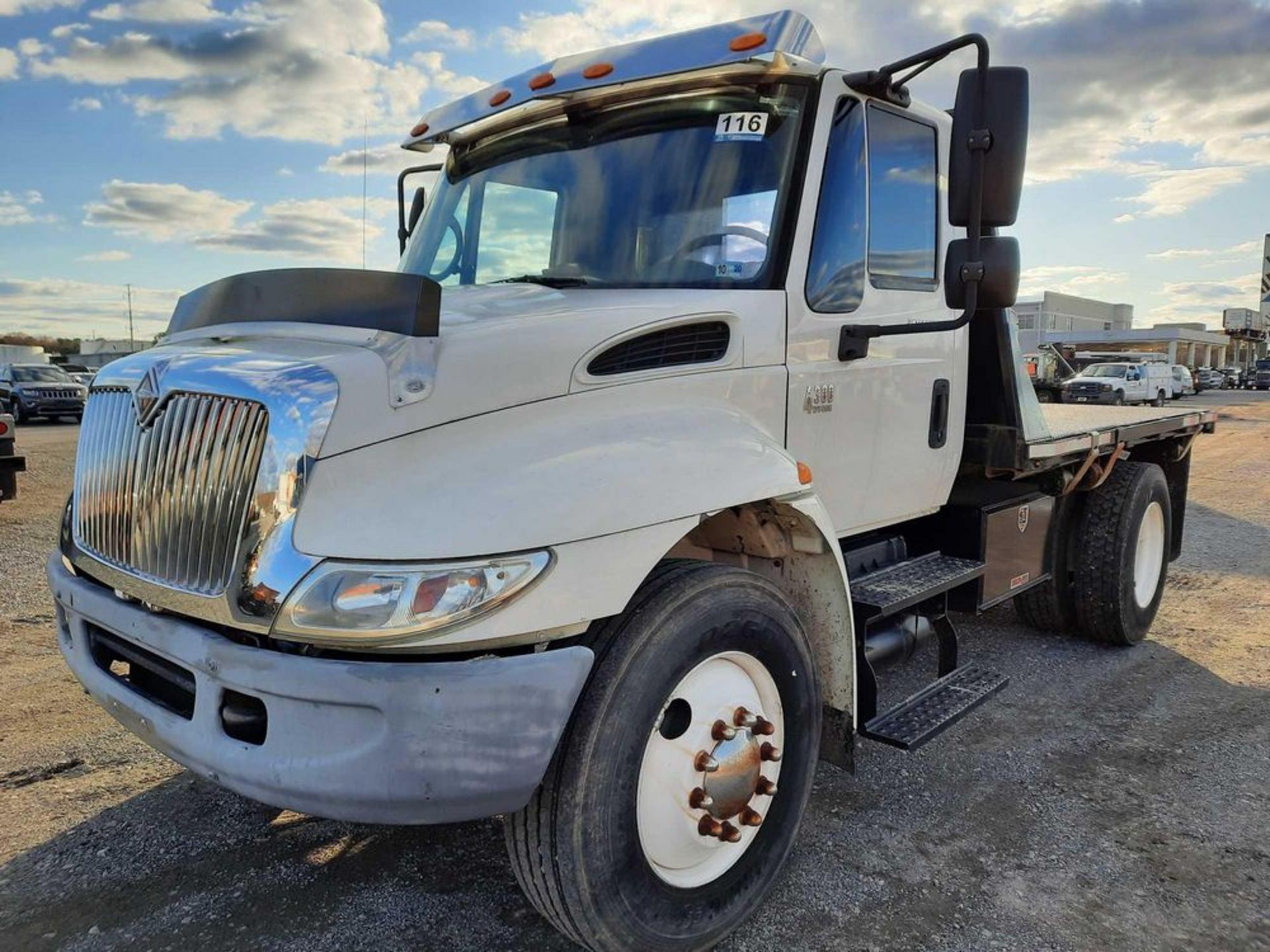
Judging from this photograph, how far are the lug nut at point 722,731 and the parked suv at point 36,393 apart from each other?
90.2ft

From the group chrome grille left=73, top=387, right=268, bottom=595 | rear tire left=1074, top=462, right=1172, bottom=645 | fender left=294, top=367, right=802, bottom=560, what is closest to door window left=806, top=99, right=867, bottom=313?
fender left=294, top=367, right=802, bottom=560

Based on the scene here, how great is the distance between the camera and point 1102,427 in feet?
17.2

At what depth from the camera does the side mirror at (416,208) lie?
4434mm

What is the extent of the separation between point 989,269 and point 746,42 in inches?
40.4

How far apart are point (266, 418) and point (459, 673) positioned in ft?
2.47

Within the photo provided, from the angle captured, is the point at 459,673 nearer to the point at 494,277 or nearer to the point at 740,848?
the point at 740,848

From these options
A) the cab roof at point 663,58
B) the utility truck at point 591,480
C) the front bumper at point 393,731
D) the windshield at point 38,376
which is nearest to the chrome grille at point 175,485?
the utility truck at point 591,480

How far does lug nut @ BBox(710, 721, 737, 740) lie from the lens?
2.59 metres

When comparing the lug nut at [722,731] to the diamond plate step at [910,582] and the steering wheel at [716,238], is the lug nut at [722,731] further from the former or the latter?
the steering wheel at [716,238]

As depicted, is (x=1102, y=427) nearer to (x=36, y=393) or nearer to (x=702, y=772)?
(x=702, y=772)

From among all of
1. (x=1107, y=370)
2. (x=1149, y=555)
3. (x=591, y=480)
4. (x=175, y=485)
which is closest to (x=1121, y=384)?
(x=1107, y=370)

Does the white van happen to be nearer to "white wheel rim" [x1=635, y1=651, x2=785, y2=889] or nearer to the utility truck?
the utility truck

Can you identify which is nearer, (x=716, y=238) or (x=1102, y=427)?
(x=716, y=238)

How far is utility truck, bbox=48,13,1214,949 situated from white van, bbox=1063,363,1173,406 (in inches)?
1277
